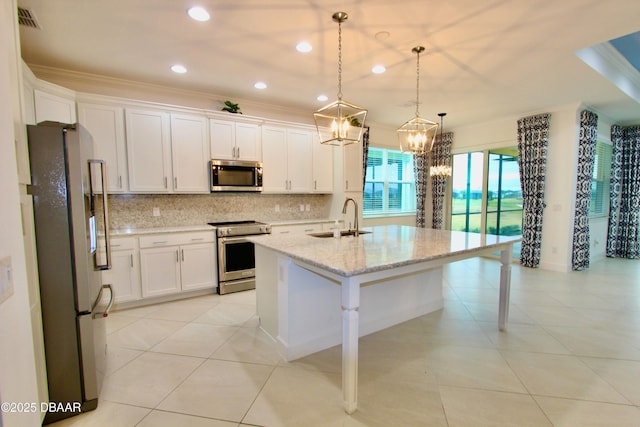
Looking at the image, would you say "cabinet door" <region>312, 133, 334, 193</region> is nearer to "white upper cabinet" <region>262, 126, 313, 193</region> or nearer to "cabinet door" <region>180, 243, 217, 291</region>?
"white upper cabinet" <region>262, 126, 313, 193</region>

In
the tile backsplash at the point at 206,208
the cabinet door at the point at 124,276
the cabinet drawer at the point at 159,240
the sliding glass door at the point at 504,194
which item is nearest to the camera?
the cabinet door at the point at 124,276

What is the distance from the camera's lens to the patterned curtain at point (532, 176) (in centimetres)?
509

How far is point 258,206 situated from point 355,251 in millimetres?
2905

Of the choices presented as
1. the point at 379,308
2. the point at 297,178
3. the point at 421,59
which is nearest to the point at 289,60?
the point at 421,59

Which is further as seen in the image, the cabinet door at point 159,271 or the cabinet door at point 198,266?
the cabinet door at point 198,266

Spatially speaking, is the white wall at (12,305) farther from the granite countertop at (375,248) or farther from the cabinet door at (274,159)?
the cabinet door at (274,159)

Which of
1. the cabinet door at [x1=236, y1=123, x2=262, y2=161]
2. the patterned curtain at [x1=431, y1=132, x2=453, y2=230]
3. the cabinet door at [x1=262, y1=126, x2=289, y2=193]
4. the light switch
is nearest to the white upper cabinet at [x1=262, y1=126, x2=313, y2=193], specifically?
the cabinet door at [x1=262, y1=126, x2=289, y2=193]

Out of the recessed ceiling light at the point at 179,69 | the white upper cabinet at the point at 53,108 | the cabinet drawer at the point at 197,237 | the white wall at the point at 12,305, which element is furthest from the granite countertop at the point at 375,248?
the white upper cabinet at the point at 53,108

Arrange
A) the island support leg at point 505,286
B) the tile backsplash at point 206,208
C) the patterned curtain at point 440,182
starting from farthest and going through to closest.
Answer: the patterned curtain at point 440,182 → the tile backsplash at point 206,208 → the island support leg at point 505,286

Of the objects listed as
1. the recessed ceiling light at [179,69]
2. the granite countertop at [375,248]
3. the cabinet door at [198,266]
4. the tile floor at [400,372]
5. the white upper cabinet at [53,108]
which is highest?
the recessed ceiling light at [179,69]

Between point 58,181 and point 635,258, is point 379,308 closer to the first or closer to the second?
point 58,181

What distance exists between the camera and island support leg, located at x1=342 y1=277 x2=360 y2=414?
175 centimetres

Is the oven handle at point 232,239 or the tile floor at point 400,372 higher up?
the oven handle at point 232,239

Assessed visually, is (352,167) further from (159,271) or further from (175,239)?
(159,271)
